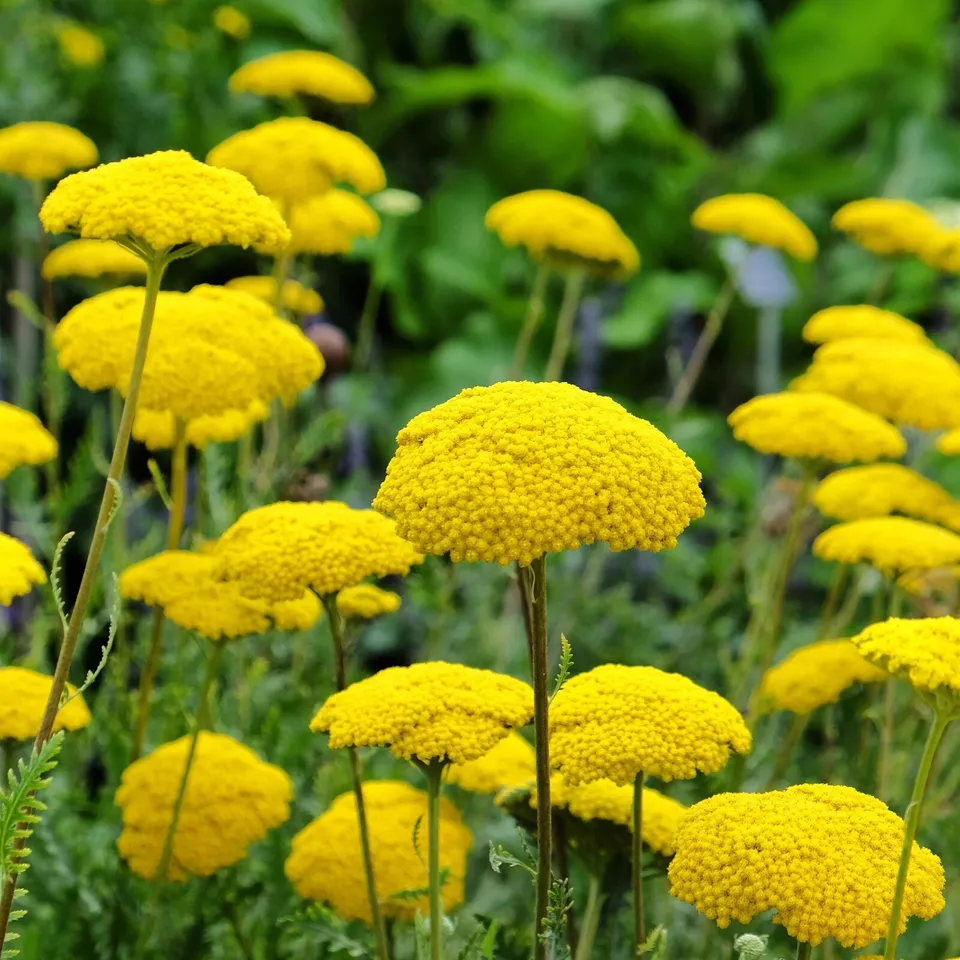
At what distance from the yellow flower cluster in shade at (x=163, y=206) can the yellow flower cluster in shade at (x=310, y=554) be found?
0.70ft

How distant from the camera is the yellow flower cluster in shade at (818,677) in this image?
4.00ft

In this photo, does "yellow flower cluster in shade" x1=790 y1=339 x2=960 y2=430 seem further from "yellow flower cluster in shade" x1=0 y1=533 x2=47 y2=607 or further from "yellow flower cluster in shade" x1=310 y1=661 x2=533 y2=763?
"yellow flower cluster in shade" x1=0 y1=533 x2=47 y2=607

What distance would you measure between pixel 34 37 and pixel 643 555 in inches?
65.1

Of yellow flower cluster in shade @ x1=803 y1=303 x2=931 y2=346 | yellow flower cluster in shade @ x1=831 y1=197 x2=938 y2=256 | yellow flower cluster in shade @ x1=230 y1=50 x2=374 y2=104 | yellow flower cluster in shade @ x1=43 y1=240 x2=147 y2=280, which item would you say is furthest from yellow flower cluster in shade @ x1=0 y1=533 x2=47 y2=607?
yellow flower cluster in shade @ x1=831 y1=197 x2=938 y2=256

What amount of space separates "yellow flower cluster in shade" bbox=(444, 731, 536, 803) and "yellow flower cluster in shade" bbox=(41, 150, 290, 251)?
44cm

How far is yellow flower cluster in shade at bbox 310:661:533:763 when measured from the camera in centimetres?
85

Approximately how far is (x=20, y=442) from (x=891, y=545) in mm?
769

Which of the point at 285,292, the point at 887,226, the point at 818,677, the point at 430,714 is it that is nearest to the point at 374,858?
the point at 430,714

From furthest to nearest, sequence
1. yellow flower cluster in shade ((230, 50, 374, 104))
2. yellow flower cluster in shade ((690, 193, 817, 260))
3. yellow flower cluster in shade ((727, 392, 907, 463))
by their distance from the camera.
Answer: yellow flower cluster in shade ((690, 193, 817, 260))
yellow flower cluster in shade ((230, 50, 374, 104))
yellow flower cluster in shade ((727, 392, 907, 463))

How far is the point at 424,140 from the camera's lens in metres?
3.99

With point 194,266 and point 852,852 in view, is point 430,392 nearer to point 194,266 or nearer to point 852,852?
point 194,266

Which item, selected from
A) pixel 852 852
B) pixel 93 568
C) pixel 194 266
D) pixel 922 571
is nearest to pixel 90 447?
pixel 93 568

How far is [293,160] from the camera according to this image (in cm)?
145

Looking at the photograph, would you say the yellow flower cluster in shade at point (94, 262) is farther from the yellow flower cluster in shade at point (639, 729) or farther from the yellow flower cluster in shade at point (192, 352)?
the yellow flower cluster in shade at point (639, 729)
